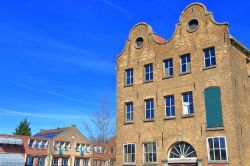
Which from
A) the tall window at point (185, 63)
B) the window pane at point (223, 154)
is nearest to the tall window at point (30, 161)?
the tall window at point (185, 63)

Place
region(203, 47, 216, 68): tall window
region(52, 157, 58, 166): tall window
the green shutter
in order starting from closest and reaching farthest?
the green shutter < region(203, 47, 216, 68): tall window < region(52, 157, 58, 166): tall window

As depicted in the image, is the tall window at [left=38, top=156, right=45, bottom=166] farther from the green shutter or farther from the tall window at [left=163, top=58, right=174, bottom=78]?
the green shutter

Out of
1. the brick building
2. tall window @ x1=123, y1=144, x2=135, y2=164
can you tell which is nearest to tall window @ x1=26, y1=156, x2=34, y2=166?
the brick building

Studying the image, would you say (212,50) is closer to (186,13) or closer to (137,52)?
(186,13)

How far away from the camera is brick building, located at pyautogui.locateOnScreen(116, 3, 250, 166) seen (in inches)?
762

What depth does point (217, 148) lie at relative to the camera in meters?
19.0

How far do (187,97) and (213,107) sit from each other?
2.27 meters

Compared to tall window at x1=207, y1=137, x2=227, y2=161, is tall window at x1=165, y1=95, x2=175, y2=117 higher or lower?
higher

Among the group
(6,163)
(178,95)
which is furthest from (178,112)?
(6,163)

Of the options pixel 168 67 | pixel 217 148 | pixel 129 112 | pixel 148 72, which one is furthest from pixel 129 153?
pixel 168 67

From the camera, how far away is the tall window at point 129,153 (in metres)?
23.2

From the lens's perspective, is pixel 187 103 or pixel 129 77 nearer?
pixel 187 103

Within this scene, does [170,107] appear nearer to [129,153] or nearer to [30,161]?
[129,153]

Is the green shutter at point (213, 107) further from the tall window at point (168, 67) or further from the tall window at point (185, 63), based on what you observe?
the tall window at point (168, 67)
